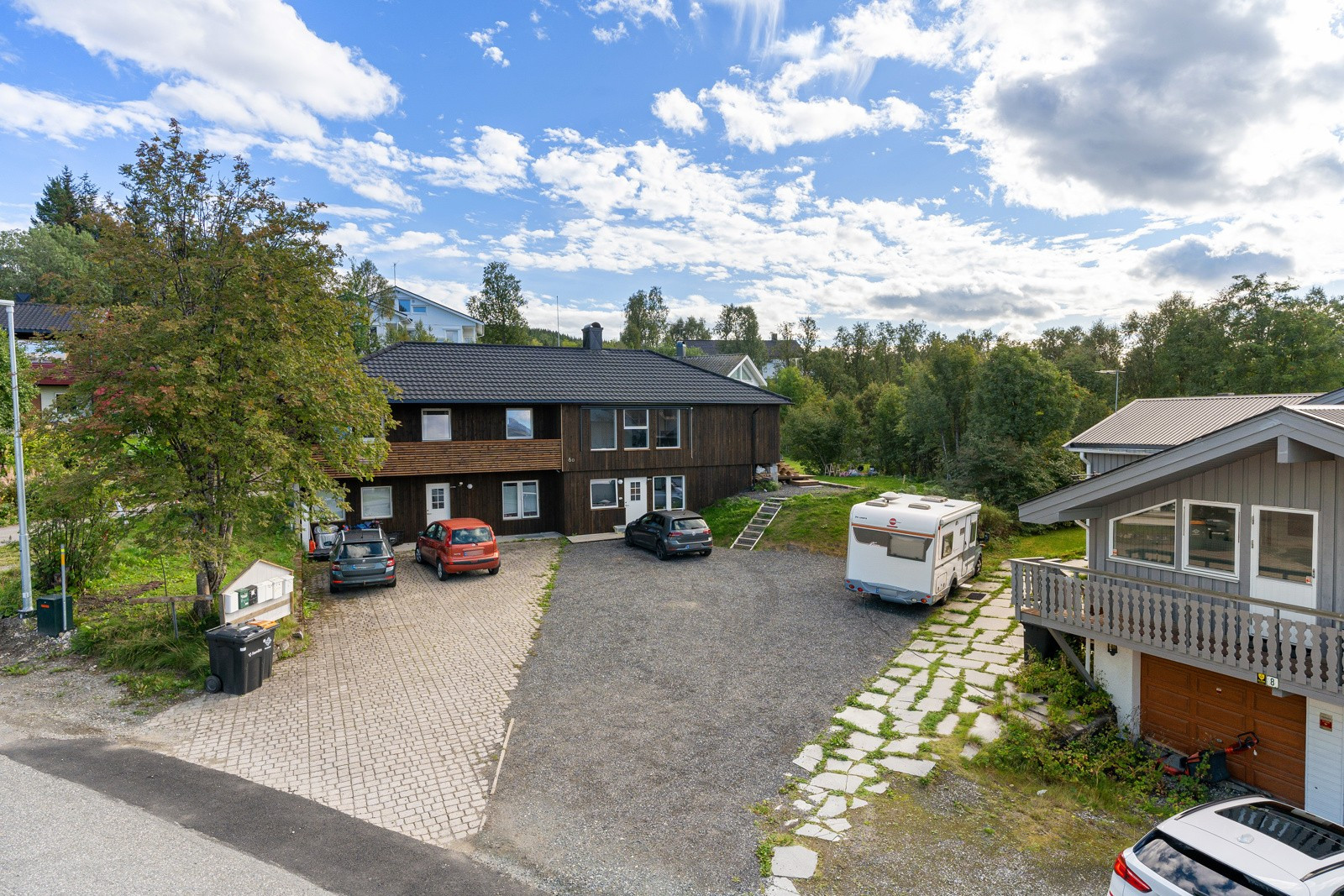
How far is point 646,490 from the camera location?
2670 centimetres

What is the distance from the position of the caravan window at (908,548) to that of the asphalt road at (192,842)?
11572 millimetres

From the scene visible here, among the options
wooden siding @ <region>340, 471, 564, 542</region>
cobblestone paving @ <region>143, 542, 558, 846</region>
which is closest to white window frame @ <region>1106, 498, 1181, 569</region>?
cobblestone paving @ <region>143, 542, 558, 846</region>

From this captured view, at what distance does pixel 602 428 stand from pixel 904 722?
17.5 metres

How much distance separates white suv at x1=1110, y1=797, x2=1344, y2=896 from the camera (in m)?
5.35

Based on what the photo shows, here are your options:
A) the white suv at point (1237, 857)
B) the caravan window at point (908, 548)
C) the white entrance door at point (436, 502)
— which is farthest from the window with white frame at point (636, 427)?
the white suv at point (1237, 857)

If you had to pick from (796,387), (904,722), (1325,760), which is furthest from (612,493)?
(796,387)

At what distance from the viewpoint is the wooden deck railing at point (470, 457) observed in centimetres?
2277

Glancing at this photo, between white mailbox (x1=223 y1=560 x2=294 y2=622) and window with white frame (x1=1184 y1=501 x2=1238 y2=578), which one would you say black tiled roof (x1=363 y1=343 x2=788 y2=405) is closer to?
white mailbox (x1=223 y1=560 x2=294 y2=622)

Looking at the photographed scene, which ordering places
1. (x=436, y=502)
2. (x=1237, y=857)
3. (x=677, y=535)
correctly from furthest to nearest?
(x=436, y=502) → (x=677, y=535) → (x=1237, y=857)

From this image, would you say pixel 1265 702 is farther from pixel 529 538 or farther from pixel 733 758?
pixel 529 538

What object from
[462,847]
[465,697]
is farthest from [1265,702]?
[465,697]

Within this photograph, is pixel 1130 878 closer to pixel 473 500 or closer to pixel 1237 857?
pixel 1237 857

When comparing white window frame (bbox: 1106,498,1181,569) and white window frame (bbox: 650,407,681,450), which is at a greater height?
white window frame (bbox: 650,407,681,450)

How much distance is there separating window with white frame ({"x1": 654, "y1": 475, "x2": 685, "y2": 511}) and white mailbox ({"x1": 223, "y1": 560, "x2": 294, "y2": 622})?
15112 mm
